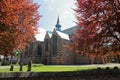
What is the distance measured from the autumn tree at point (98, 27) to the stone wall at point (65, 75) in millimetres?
4294

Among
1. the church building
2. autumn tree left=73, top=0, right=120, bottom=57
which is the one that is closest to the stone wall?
autumn tree left=73, top=0, right=120, bottom=57

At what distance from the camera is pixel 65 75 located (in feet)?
59.7

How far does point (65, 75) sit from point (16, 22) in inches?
243

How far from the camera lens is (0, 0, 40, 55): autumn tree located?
18.2 meters

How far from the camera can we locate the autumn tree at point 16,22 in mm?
18250

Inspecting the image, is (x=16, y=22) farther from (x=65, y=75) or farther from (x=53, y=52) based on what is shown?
(x=53, y=52)

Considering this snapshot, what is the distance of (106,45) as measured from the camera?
2339cm

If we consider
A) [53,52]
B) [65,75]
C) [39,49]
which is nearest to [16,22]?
[65,75]

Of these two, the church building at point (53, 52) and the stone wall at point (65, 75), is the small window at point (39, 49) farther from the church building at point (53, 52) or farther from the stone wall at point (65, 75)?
the stone wall at point (65, 75)

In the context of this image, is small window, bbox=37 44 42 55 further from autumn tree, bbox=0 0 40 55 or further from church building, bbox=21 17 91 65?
autumn tree, bbox=0 0 40 55

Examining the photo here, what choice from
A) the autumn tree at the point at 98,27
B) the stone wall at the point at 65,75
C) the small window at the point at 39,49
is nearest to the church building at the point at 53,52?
the small window at the point at 39,49

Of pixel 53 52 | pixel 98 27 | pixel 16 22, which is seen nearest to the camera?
pixel 16 22

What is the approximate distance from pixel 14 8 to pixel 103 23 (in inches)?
323

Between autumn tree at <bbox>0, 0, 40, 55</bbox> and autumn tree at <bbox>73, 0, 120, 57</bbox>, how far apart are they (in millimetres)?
4619
